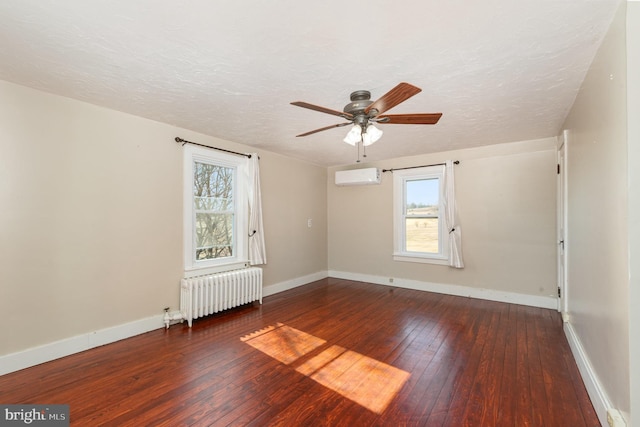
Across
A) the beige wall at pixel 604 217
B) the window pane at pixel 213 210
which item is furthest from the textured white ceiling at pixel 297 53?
the window pane at pixel 213 210

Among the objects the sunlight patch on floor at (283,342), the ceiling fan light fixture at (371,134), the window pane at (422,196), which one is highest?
the ceiling fan light fixture at (371,134)

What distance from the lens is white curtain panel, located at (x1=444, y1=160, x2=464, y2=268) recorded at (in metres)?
4.57

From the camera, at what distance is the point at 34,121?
251cm

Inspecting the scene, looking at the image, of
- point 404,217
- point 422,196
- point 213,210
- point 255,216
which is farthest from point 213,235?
point 422,196

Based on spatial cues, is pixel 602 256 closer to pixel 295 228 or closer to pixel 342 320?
pixel 342 320

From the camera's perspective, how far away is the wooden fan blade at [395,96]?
165cm

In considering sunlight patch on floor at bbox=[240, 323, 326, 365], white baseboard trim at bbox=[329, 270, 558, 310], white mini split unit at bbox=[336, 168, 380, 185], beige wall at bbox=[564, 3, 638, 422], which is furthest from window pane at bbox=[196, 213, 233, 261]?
beige wall at bbox=[564, 3, 638, 422]

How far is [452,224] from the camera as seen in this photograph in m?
4.61

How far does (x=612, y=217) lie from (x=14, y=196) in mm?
4484

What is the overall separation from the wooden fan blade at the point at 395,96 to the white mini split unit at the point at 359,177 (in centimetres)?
318

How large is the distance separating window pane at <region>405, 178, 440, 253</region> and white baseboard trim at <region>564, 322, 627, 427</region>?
244 cm

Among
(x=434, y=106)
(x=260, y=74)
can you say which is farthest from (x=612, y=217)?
(x=260, y=74)

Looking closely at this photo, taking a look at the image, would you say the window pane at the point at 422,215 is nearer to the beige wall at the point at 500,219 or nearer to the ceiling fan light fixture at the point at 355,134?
the beige wall at the point at 500,219

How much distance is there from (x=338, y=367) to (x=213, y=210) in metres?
2.75
